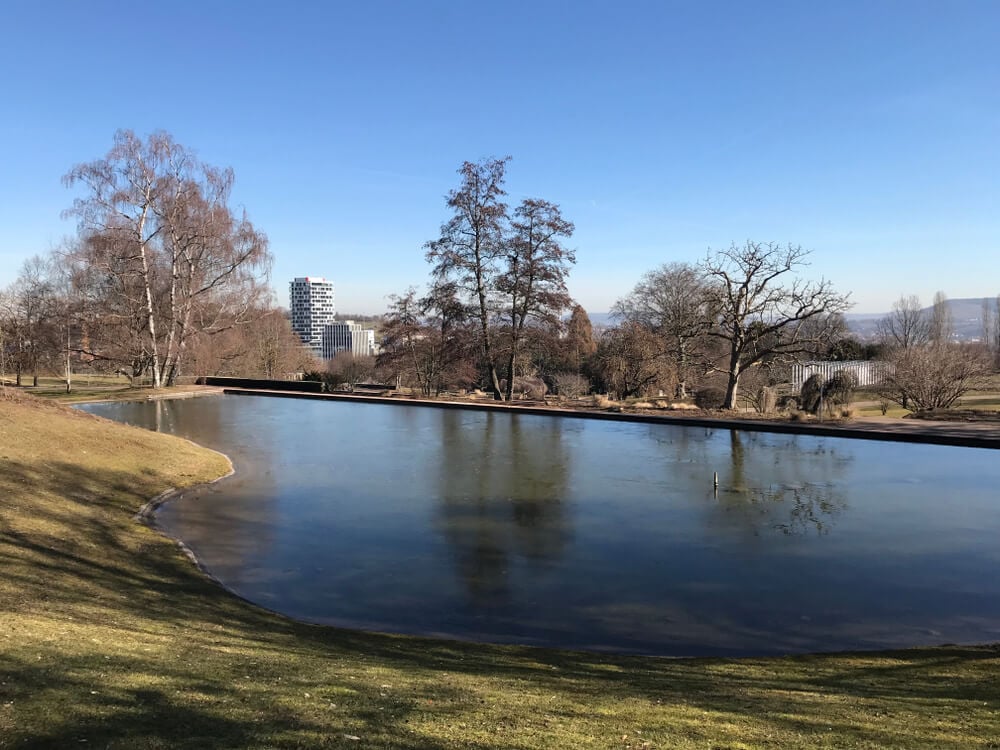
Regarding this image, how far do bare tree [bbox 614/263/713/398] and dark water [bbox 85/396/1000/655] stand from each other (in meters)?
13.3

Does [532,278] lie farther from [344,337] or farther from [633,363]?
[344,337]

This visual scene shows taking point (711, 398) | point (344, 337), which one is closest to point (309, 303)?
point (344, 337)

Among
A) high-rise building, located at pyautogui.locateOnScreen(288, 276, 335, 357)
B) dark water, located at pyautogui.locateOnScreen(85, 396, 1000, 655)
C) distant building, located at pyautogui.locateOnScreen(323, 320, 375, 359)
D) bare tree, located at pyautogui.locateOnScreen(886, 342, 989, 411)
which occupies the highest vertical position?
high-rise building, located at pyautogui.locateOnScreen(288, 276, 335, 357)

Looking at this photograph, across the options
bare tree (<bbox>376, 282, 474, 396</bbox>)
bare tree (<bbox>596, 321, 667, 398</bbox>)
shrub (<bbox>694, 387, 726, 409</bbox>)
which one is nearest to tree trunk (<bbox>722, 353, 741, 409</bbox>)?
shrub (<bbox>694, 387, 726, 409</bbox>)

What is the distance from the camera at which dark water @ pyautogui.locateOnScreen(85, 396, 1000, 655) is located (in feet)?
20.5

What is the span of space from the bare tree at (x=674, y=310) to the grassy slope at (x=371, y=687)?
2326cm

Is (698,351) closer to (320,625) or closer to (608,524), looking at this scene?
(608,524)

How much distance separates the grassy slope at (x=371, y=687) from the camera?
316cm

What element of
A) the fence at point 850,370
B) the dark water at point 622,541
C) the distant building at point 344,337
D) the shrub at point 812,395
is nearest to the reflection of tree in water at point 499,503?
the dark water at point 622,541

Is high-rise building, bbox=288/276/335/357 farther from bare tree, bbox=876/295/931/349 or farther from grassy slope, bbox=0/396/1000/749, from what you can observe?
grassy slope, bbox=0/396/1000/749

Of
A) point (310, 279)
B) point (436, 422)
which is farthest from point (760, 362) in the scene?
point (310, 279)

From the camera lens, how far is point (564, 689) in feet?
13.8

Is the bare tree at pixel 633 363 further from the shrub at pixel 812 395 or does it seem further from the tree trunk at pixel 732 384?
the shrub at pixel 812 395

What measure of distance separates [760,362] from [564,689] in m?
22.5
